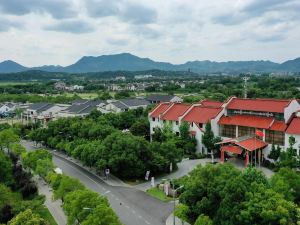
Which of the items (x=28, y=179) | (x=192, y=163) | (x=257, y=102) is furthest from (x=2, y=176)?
(x=257, y=102)

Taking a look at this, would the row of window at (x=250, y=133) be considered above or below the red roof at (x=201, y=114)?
below

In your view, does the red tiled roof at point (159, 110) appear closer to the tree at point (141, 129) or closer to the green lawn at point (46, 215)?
the tree at point (141, 129)

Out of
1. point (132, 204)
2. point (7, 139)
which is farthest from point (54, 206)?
point (7, 139)

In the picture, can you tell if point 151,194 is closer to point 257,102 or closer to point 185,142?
point 185,142

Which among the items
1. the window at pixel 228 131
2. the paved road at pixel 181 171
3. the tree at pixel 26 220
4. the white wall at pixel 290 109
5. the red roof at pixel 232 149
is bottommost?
the paved road at pixel 181 171

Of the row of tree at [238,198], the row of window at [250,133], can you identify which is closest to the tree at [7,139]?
the row of window at [250,133]
